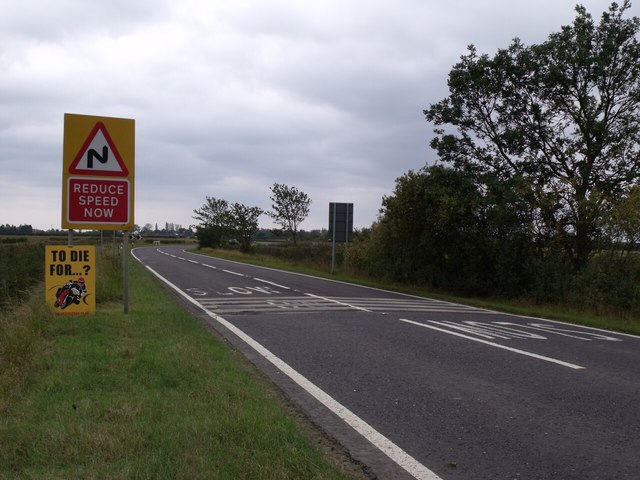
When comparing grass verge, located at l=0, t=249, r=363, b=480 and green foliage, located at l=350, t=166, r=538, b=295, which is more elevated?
green foliage, located at l=350, t=166, r=538, b=295

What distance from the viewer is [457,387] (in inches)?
253

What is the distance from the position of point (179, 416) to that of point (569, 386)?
14.5 feet

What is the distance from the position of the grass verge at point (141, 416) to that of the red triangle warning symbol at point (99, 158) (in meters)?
3.08

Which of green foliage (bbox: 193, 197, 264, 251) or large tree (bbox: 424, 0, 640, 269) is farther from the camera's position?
green foliage (bbox: 193, 197, 264, 251)

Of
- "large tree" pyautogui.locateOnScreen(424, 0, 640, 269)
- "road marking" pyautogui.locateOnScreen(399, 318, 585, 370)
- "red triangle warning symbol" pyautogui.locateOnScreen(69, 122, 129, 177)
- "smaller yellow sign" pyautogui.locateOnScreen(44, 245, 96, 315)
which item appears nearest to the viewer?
"road marking" pyautogui.locateOnScreen(399, 318, 585, 370)

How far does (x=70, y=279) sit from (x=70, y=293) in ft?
0.82

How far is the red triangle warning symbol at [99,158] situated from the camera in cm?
988

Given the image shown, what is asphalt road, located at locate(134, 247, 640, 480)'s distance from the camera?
4.38 metres

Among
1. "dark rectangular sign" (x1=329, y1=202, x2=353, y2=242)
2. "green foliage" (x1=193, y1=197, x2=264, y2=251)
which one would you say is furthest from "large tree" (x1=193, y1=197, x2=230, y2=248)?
"dark rectangular sign" (x1=329, y1=202, x2=353, y2=242)

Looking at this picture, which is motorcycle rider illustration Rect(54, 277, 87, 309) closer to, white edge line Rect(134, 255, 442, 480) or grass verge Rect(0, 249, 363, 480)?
grass verge Rect(0, 249, 363, 480)

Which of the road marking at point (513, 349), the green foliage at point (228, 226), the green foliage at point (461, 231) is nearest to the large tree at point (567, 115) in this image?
the green foliage at point (461, 231)

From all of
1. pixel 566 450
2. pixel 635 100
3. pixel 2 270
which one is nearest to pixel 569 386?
pixel 566 450

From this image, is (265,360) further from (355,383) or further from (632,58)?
(632,58)

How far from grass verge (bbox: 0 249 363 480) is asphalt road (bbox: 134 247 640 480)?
1.77 ft
